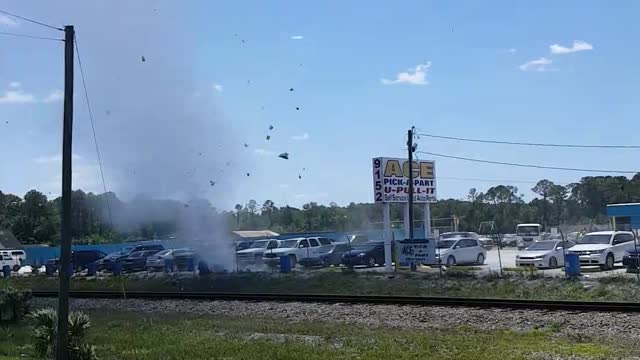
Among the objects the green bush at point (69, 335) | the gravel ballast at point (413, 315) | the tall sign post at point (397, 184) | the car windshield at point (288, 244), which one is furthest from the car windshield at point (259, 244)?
the green bush at point (69, 335)

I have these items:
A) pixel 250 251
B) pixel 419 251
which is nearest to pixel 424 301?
pixel 419 251

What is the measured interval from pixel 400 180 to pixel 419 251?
6.86 meters

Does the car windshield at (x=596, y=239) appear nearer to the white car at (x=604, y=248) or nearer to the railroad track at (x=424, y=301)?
the white car at (x=604, y=248)

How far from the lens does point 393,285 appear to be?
2834cm

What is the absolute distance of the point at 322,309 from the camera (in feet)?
70.1

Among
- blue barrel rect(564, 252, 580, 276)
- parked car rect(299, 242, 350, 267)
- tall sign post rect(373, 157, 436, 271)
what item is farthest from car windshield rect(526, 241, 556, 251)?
parked car rect(299, 242, 350, 267)

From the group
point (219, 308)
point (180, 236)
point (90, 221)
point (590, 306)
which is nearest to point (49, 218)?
point (90, 221)

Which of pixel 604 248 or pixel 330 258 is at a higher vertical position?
pixel 604 248

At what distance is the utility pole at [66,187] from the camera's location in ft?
36.8

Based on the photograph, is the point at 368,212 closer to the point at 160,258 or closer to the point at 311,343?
the point at 160,258

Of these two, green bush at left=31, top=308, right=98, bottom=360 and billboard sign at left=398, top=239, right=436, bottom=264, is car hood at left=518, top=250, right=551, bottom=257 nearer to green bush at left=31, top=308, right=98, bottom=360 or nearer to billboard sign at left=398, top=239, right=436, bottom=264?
billboard sign at left=398, top=239, right=436, bottom=264

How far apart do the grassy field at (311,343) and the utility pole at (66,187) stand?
8.17ft

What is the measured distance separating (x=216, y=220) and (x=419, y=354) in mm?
30092

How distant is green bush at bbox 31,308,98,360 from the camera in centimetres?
1216
